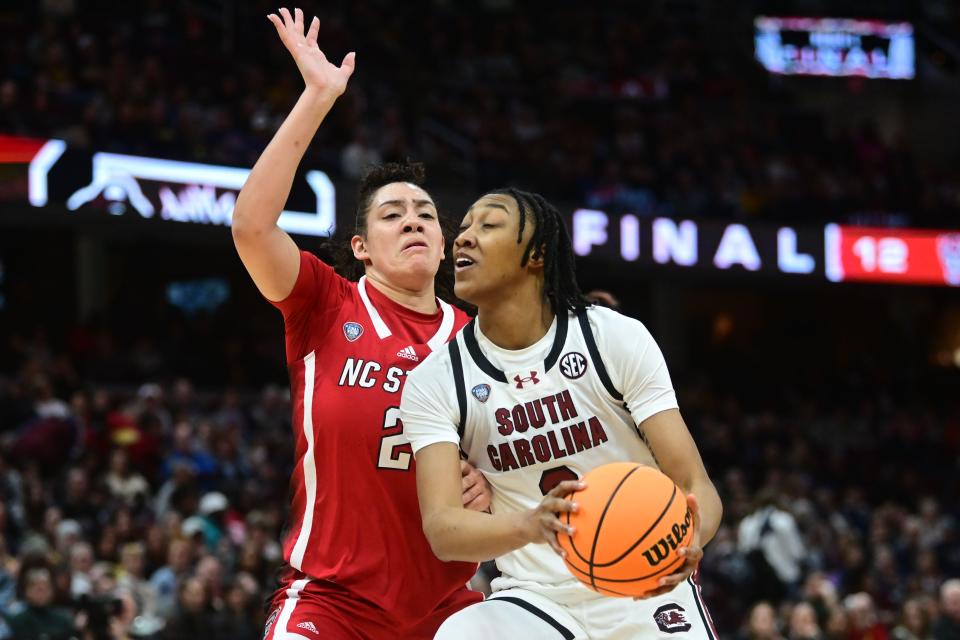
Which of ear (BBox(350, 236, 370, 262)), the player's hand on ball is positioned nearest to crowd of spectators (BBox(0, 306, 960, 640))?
ear (BBox(350, 236, 370, 262))

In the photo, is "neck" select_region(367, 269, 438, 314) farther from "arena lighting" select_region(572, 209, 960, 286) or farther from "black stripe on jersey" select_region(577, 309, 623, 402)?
"arena lighting" select_region(572, 209, 960, 286)

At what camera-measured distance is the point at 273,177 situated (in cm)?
451

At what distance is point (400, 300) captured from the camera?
16.7 feet

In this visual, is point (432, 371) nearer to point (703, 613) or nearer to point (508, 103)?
point (703, 613)

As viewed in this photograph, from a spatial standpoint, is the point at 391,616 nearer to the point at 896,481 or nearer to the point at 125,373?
the point at 125,373

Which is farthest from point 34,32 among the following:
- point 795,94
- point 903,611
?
point 795,94

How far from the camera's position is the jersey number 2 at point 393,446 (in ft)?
15.6

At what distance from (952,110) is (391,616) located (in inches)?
1003

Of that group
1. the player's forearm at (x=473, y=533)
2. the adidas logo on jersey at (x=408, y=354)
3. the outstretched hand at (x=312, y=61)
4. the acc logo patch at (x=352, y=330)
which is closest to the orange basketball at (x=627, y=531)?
the player's forearm at (x=473, y=533)

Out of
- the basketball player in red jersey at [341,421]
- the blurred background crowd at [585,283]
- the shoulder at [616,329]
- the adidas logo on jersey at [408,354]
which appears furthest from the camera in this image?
the blurred background crowd at [585,283]

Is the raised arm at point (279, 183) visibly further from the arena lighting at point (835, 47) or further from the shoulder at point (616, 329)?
the arena lighting at point (835, 47)

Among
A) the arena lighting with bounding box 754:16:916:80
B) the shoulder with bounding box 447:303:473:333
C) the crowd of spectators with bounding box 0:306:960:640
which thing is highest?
the arena lighting with bounding box 754:16:916:80

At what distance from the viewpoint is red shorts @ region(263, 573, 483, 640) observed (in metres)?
4.62

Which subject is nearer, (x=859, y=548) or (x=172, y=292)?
(x=859, y=548)
